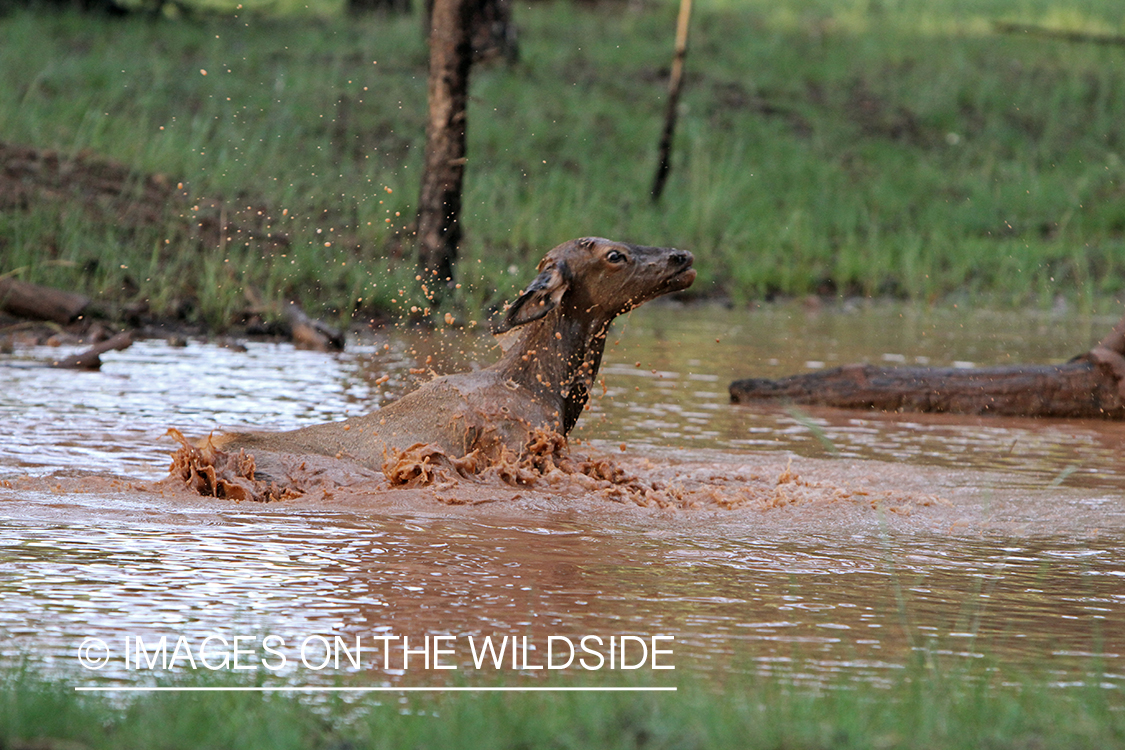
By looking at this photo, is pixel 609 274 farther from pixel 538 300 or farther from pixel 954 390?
pixel 954 390

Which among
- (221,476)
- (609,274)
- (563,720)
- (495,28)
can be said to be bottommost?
(221,476)

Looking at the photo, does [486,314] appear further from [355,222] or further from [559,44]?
[559,44]

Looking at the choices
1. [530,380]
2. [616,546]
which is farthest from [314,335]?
[616,546]

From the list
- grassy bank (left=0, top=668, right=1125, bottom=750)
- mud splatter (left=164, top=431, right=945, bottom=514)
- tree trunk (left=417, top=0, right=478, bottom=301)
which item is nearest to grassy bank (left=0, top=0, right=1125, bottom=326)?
tree trunk (left=417, top=0, right=478, bottom=301)

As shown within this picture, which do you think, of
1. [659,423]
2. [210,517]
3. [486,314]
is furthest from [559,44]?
[210,517]

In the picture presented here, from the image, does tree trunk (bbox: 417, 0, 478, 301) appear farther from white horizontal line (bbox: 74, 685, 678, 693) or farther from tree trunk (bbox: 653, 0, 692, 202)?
white horizontal line (bbox: 74, 685, 678, 693)

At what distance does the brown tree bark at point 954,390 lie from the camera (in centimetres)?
983

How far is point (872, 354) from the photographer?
42.4 feet

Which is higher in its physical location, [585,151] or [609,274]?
[585,151]

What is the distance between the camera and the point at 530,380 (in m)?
6.94

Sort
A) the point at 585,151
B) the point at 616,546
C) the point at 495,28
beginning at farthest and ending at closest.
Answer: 1. the point at 495,28
2. the point at 585,151
3. the point at 616,546

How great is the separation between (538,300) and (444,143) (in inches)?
290

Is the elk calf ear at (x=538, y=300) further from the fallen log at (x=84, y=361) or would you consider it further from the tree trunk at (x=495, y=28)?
the tree trunk at (x=495, y=28)

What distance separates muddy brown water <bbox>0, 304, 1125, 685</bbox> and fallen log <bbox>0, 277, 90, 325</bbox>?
7.87ft
